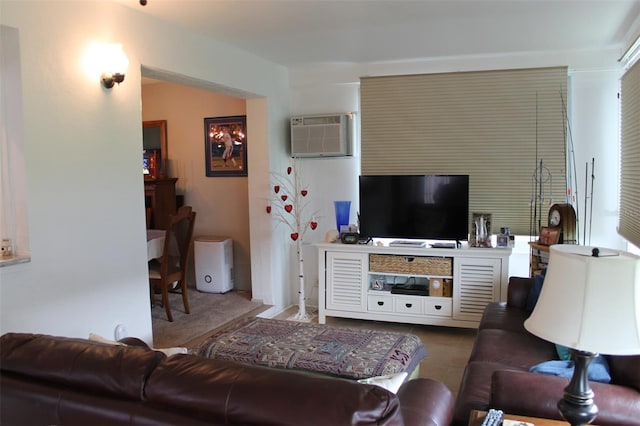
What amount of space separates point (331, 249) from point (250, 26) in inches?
81.1

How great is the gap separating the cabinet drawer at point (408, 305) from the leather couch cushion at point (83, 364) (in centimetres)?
328

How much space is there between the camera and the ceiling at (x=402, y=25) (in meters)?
3.36

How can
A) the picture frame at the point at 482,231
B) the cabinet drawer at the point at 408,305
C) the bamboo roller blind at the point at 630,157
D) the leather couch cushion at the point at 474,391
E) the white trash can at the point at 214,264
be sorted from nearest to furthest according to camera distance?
the leather couch cushion at the point at 474,391
the bamboo roller blind at the point at 630,157
the picture frame at the point at 482,231
the cabinet drawer at the point at 408,305
the white trash can at the point at 214,264

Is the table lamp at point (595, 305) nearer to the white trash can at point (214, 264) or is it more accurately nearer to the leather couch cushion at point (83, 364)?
the leather couch cushion at point (83, 364)

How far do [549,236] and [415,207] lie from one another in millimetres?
1127

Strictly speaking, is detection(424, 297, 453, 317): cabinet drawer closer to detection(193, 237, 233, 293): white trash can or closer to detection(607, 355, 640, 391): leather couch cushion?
detection(607, 355, 640, 391): leather couch cushion

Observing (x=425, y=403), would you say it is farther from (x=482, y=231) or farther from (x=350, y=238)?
(x=350, y=238)

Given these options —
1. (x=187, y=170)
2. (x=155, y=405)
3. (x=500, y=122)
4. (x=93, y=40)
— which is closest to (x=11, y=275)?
(x=93, y=40)

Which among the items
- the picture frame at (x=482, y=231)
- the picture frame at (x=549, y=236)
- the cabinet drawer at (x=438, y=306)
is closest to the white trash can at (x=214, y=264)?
the cabinet drawer at (x=438, y=306)

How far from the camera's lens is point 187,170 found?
238 inches

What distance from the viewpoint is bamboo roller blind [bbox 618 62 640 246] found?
367 cm

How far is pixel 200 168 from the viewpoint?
5.98 m

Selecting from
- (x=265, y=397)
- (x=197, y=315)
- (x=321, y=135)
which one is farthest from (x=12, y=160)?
(x=321, y=135)

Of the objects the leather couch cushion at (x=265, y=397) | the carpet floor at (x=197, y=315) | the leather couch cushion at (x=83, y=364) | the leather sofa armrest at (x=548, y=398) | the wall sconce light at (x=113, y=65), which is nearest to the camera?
the leather couch cushion at (x=265, y=397)
